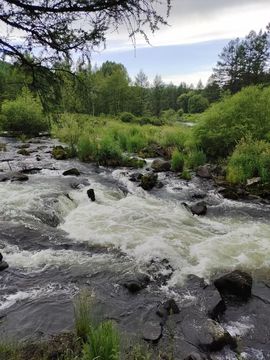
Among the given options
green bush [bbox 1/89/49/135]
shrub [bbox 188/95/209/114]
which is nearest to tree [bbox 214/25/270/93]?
shrub [bbox 188/95/209/114]

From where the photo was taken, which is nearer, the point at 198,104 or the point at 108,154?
the point at 108,154

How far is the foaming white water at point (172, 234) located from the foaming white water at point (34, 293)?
1734 mm

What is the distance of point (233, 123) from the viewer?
16.2 m

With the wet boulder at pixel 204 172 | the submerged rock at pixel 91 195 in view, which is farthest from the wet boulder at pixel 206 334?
the wet boulder at pixel 204 172

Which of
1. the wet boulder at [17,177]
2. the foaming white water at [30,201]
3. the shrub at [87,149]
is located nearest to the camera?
the foaming white water at [30,201]

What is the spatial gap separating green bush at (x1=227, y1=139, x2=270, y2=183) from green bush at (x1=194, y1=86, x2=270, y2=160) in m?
1.65

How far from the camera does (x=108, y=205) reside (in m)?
10.6

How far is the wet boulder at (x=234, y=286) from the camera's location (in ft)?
18.9

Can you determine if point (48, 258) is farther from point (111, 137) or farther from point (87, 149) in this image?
point (111, 137)

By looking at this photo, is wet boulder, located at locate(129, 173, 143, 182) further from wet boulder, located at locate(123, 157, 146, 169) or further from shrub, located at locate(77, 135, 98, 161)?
shrub, located at locate(77, 135, 98, 161)

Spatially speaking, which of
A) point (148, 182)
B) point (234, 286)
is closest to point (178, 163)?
point (148, 182)

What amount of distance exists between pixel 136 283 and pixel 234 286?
1650mm

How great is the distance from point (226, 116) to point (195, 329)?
13.1 meters

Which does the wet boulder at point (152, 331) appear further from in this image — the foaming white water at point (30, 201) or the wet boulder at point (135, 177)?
the wet boulder at point (135, 177)
